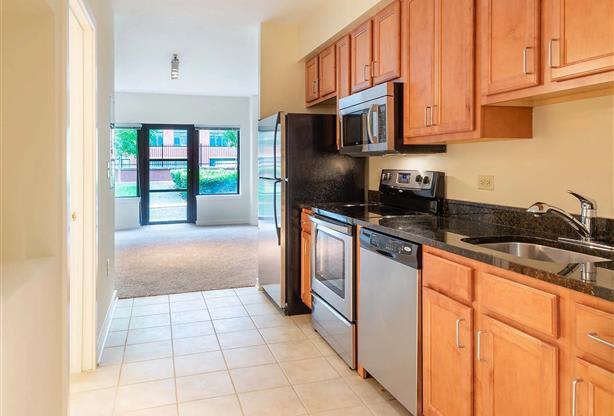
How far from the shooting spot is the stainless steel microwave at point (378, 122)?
2.85 m

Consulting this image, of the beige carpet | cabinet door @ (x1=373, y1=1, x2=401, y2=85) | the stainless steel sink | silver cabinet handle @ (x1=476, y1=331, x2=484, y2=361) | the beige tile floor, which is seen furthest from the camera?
the beige carpet

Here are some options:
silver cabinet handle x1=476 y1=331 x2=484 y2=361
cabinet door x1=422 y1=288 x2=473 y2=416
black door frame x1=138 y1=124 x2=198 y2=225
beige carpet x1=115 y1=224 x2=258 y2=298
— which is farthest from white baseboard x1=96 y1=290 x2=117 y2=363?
black door frame x1=138 y1=124 x2=198 y2=225

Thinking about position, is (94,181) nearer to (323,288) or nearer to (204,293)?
(323,288)

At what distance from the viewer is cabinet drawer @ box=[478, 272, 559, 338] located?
4.61 ft

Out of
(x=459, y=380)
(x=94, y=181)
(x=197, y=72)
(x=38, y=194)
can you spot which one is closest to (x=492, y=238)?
(x=459, y=380)

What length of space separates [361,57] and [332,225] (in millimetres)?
1283

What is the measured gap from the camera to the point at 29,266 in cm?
145

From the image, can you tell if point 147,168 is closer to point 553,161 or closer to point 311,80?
point 311,80

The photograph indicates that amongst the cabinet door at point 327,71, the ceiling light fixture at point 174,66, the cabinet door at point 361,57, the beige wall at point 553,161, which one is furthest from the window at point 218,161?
the beige wall at point 553,161

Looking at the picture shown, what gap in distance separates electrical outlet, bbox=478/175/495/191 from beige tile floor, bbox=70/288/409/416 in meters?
1.25

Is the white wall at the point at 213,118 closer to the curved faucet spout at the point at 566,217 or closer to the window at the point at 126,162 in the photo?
the window at the point at 126,162

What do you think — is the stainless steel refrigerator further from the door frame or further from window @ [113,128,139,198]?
window @ [113,128,139,198]

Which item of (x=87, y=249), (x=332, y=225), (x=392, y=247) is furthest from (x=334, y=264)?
(x=87, y=249)

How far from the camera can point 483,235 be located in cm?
211
